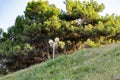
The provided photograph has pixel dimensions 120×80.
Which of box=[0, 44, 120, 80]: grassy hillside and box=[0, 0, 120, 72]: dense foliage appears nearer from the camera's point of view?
box=[0, 44, 120, 80]: grassy hillside

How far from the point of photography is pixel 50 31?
22.9 meters

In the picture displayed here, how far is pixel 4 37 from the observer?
2555 centimetres

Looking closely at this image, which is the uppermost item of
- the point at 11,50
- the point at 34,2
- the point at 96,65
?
the point at 34,2

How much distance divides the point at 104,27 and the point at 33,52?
4.87 meters

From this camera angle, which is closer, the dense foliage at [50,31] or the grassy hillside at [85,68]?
the grassy hillside at [85,68]

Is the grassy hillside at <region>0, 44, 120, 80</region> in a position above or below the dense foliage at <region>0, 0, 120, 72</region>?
below

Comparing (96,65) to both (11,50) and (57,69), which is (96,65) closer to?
(57,69)

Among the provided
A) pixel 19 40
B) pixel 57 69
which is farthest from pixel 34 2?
pixel 57 69

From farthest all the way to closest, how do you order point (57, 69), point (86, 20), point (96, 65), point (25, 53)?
point (86, 20)
point (25, 53)
point (57, 69)
point (96, 65)

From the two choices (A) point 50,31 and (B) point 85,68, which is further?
(A) point 50,31

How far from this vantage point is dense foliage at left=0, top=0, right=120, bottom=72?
22750mm

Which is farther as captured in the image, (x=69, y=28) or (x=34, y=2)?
(x=34, y=2)

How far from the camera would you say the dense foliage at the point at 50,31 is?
22.8m

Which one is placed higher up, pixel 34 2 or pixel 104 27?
pixel 34 2
